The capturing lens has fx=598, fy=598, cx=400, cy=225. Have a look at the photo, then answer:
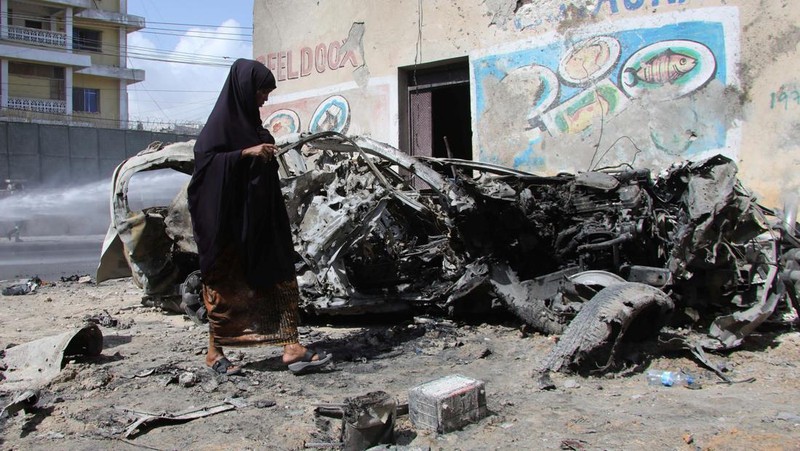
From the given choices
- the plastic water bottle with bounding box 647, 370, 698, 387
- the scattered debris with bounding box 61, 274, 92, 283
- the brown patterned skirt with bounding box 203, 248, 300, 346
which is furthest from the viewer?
the scattered debris with bounding box 61, 274, 92, 283

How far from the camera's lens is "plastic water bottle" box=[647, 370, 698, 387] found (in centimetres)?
349

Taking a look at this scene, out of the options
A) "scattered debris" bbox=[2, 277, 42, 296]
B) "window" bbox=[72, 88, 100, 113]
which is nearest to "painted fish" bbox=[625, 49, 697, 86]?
"scattered debris" bbox=[2, 277, 42, 296]

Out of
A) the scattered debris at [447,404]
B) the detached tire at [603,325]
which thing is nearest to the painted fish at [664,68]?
the detached tire at [603,325]

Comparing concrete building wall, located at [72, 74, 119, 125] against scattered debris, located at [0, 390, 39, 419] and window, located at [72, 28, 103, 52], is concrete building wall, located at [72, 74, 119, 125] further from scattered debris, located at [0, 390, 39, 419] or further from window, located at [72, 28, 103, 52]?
scattered debris, located at [0, 390, 39, 419]

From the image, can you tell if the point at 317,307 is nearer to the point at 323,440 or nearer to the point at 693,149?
the point at 323,440

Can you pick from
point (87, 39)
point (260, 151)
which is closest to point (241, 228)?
point (260, 151)

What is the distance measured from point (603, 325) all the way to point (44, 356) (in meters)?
3.54

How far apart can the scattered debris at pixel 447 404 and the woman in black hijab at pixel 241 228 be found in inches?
44.7

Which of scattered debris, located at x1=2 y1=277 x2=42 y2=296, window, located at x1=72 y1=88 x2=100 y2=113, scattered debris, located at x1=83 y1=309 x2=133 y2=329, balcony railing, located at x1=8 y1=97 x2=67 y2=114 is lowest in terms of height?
scattered debris, located at x1=83 y1=309 x2=133 y2=329

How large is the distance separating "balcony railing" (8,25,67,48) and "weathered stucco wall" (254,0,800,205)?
37.7 metres

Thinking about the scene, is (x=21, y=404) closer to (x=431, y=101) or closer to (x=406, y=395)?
(x=406, y=395)

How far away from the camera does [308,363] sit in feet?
→ 12.5

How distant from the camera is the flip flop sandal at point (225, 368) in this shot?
376 cm

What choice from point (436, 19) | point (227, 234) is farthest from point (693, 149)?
point (227, 234)
